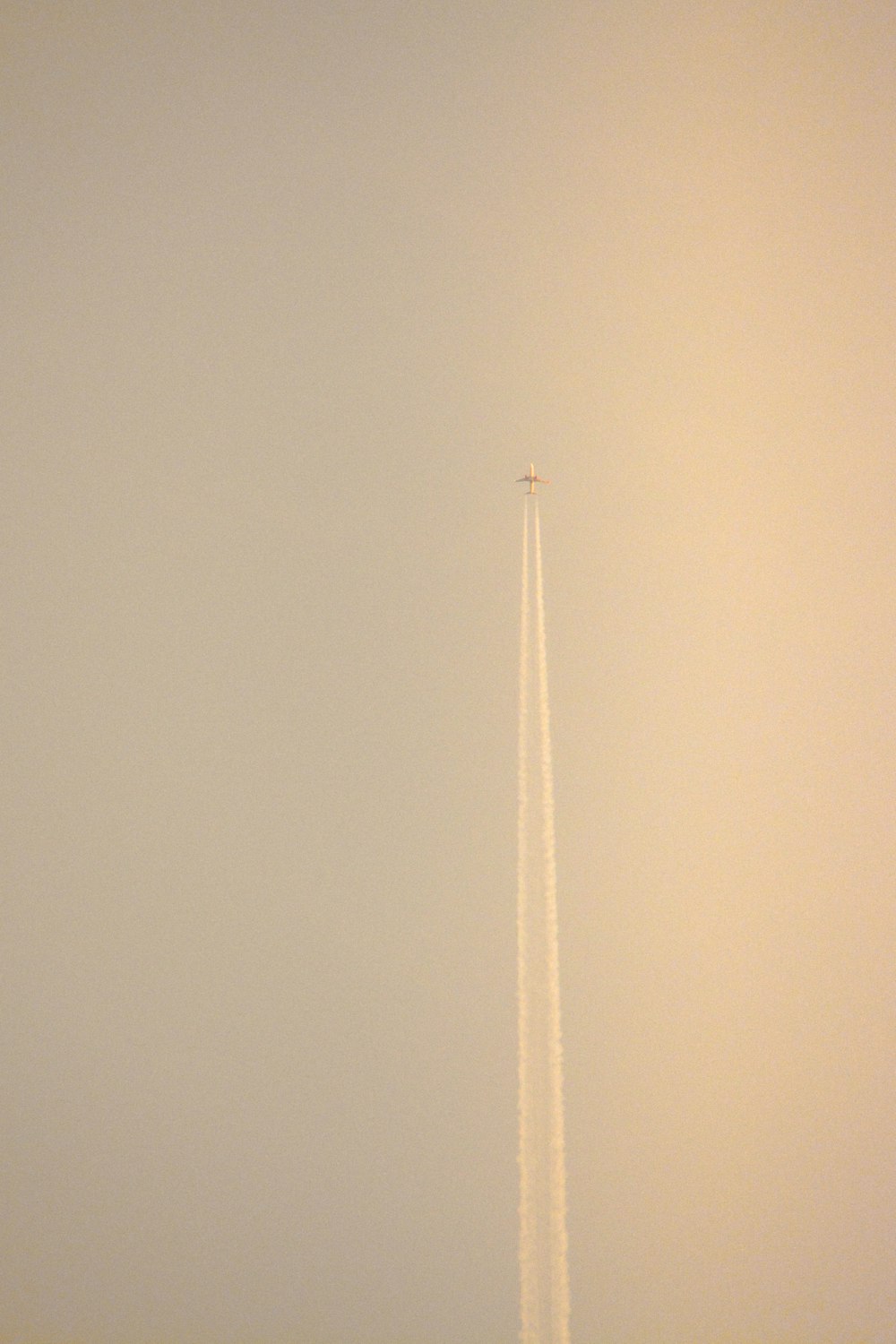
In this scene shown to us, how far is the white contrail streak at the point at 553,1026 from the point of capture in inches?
213

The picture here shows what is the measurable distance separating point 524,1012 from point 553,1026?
0.16 m

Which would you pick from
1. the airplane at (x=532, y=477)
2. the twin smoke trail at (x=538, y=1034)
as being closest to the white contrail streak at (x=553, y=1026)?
the twin smoke trail at (x=538, y=1034)

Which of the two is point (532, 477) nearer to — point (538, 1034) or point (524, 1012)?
point (524, 1012)

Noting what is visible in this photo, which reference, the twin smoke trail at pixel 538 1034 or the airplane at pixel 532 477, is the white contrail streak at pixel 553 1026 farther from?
the airplane at pixel 532 477

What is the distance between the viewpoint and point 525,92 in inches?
237

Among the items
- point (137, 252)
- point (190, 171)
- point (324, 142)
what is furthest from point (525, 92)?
Result: point (137, 252)

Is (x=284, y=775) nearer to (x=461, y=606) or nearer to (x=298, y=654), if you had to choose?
(x=298, y=654)

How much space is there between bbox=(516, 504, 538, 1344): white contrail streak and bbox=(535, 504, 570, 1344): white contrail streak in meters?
Result: 0.07

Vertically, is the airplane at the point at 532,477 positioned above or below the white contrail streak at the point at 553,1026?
above

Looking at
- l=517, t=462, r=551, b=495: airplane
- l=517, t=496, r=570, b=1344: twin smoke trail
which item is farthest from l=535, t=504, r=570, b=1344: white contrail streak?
l=517, t=462, r=551, b=495: airplane

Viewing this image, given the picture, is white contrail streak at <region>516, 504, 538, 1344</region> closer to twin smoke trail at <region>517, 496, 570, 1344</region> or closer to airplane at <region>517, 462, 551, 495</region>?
twin smoke trail at <region>517, 496, 570, 1344</region>

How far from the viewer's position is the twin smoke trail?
5.42 metres

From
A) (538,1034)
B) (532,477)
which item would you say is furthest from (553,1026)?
(532,477)

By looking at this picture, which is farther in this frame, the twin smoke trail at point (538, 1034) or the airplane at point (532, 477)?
the airplane at point (532, 477)
